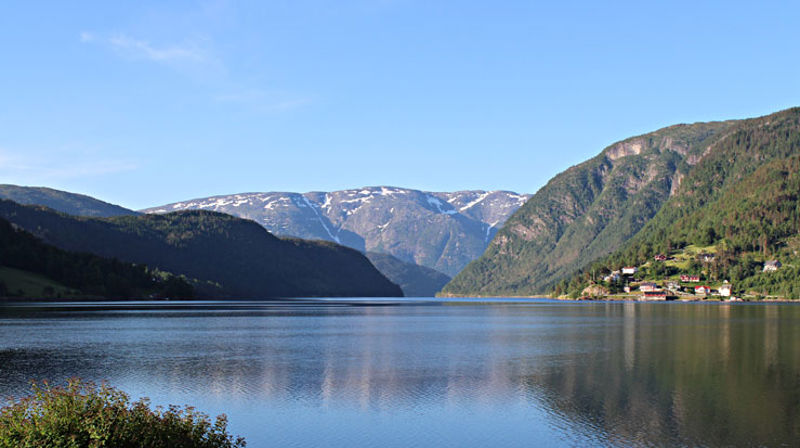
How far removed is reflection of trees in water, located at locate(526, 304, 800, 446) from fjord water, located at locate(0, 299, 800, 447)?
142 mm

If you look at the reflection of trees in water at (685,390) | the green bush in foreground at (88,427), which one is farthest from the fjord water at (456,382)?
the green bush in foreground at (88,427)

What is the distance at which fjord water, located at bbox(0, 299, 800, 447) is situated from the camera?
132ft

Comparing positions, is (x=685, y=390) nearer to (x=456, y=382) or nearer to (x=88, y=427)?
(x=456, y=382)

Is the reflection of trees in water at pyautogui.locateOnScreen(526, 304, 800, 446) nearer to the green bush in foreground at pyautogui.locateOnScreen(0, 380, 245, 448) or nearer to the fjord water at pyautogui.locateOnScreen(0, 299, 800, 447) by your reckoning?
the fjord water at pyautogui.locateOnScreen(0, 299, 800, 447)

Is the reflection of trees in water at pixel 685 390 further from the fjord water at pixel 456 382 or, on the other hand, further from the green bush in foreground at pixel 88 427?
the green bush in foreground at pixel 88 427

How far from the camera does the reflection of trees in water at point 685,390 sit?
39.3 meters

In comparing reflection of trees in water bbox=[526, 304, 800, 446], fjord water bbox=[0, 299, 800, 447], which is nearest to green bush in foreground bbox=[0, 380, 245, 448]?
fjord water bbox=[0, 299, 800, 447]

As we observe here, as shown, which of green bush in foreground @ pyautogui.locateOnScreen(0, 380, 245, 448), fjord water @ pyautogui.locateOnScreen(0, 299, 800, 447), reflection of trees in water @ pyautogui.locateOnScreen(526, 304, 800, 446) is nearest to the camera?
green bush in foreground @ pyautogui.locateOnScreen(0, 380, 245, 448)

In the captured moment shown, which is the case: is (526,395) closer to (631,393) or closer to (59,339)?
(631,393)

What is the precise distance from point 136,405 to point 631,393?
3521cm

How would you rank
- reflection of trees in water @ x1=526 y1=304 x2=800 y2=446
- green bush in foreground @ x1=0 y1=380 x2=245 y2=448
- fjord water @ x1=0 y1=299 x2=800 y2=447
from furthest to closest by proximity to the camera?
fjord water @ x1=0 y1=299 x2=800 y2=447 < reflection of trees in water @ x1=526 y1=304 x2=800 y2=446 < green bush in foreground @ x1=0 y1=380 x2=245 y2=448

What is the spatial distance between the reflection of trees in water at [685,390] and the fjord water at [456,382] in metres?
0.14

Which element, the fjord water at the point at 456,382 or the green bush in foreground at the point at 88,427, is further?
the fjord water at the point at 456,382

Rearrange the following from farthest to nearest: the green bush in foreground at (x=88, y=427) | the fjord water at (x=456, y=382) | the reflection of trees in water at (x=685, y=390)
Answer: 1. the fjord water at (x=456, y=382)
2. the reflection of trees in water at (x=685, y=390)
3. the green bush in foreground at (x=88, y=427)
